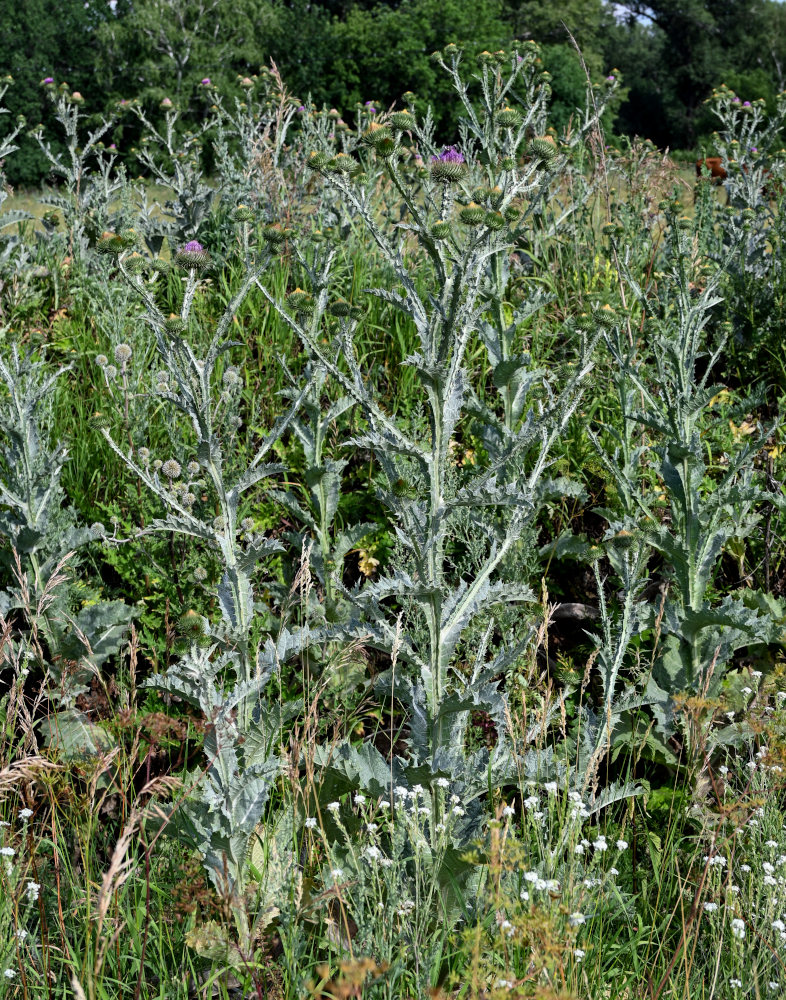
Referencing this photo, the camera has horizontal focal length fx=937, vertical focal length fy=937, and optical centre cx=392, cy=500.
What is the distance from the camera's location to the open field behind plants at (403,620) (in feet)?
7.18

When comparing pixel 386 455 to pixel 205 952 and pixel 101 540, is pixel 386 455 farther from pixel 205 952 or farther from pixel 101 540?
pixel 101 540

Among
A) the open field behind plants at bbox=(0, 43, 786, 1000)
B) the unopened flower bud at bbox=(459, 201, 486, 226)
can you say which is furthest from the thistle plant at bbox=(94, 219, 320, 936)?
the unopened flower bud at bbox=(459, 201, 486, 226)

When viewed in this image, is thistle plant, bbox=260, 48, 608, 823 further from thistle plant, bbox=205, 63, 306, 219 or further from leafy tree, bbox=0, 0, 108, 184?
leafy tree, bbox=0, 0, 108, 184

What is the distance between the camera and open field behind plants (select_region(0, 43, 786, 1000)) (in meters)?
2.19

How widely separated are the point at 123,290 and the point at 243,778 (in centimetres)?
294

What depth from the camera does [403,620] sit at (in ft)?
11.8

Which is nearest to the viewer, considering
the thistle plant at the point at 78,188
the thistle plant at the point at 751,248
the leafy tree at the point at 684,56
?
Answer: the thistle plant at the point at 751,248

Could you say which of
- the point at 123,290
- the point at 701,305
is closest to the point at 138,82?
the point at 123,290

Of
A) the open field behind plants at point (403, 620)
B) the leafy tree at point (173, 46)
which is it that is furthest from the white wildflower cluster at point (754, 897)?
the leafy tree at point (173, 46)

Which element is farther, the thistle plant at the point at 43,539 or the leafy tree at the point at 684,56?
the leafy tree at the point at 684,56

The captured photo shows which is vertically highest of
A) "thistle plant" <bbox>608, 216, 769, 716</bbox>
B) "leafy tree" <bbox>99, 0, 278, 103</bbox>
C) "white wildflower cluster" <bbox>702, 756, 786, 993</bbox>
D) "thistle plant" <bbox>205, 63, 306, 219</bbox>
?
"leafy tree" <bbox>99, 0, 278, 103</bbox>

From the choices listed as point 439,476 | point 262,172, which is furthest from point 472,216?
point 262,172

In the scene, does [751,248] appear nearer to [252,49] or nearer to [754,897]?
[754,897]

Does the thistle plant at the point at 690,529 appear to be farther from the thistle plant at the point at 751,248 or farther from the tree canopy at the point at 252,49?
the tree canopy at the point at 252,49
